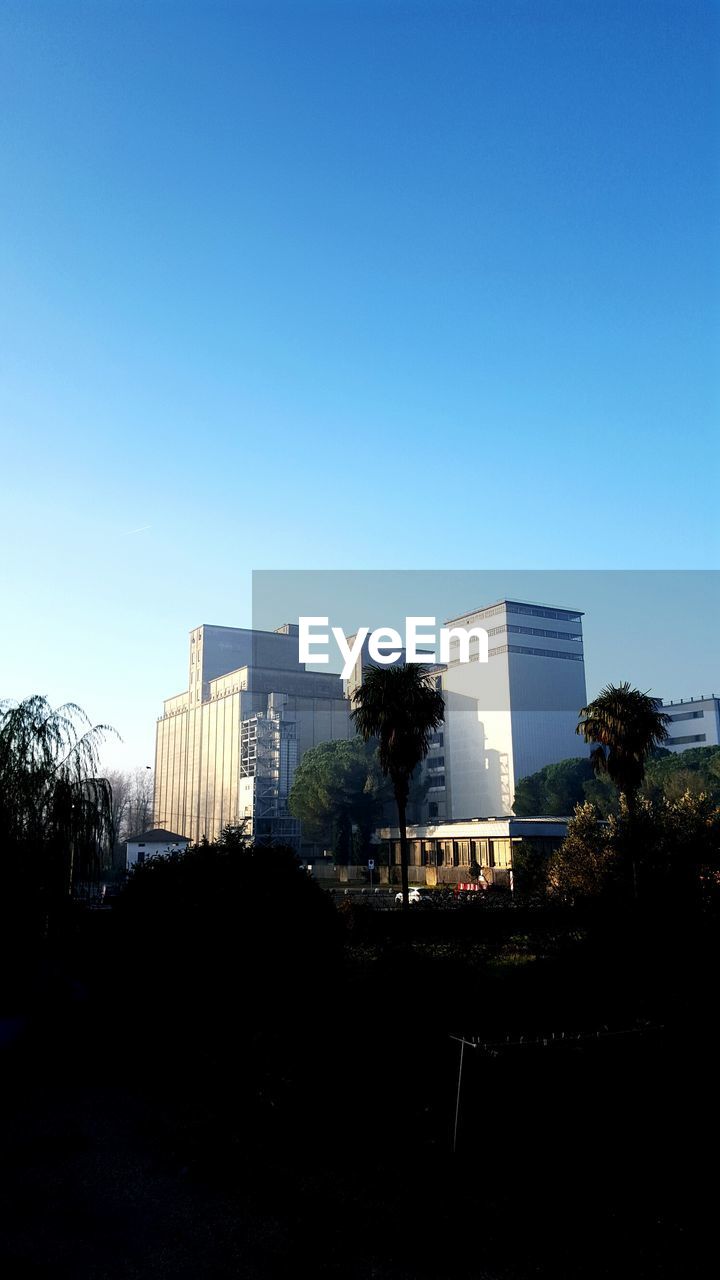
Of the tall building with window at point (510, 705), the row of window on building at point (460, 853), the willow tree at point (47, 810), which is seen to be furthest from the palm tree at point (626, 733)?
the tall building with window at point (510, 705)

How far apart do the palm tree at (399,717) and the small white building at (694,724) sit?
107289 mm

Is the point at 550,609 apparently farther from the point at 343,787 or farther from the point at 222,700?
the point at 222,700

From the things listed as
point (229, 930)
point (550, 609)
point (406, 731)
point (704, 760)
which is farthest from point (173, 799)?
point (229, 930)

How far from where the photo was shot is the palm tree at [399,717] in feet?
139

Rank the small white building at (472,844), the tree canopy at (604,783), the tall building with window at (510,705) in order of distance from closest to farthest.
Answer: the small white building at (472,844)
the tree canopy at (604,783)
the tall building with window at (510,705)

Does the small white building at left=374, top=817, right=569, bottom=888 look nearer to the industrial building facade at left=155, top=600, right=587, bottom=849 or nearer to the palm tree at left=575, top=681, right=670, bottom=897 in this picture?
the industrial building facade at left=155, top=600, right=587, bottom=849

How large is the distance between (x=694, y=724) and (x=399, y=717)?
11483 cm

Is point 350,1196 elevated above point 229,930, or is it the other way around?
point 229,930

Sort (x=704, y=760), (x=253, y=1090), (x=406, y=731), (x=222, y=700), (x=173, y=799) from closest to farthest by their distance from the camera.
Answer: (x=253, y=1090)
(x=406, y=731)
(x=704, y=760)
(x=222, y=700)
(x=173, y=799)

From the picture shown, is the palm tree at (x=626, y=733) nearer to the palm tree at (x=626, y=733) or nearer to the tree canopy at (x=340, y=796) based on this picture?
the palm tree at (x=626, y=733)

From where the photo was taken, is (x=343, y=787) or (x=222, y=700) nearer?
(x=343, y=787)

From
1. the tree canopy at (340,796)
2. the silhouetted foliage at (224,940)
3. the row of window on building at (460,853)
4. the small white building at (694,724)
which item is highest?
the small white building at (694,724)

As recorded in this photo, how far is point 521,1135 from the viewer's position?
9.89 metres

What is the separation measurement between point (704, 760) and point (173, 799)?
100870 mm
